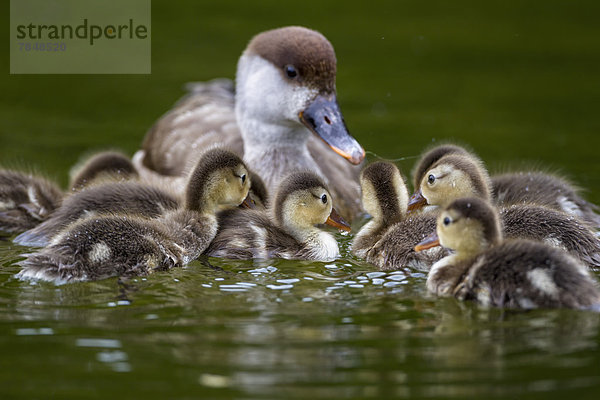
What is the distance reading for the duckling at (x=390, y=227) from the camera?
5.58 meters

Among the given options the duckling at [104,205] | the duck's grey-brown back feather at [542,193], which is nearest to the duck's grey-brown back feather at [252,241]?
the duckling at [104,205]

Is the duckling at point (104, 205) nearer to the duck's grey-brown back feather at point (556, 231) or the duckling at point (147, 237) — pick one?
the duckling at point (147, 237)

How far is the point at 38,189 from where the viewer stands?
22.3 feet

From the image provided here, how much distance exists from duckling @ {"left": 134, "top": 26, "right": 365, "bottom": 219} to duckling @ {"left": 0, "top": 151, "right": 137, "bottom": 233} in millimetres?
490

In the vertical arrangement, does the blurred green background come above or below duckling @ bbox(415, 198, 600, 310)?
above

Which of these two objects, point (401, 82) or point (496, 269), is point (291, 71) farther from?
point (401, 82)

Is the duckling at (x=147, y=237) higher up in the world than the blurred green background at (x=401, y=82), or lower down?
lower down

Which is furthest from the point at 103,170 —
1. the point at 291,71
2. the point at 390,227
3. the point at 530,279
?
the point at 530,279

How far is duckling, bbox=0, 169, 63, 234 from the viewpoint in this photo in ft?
21.8

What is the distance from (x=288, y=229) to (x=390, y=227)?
0.58m

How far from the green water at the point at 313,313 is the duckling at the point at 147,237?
10 centimetres

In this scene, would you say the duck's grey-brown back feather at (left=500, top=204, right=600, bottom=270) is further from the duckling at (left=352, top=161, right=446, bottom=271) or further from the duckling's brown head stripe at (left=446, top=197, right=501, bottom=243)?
the duckling's brown head stripe at (left=446, top=197, right=501, bottom=243)

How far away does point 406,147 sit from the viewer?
8578 mm

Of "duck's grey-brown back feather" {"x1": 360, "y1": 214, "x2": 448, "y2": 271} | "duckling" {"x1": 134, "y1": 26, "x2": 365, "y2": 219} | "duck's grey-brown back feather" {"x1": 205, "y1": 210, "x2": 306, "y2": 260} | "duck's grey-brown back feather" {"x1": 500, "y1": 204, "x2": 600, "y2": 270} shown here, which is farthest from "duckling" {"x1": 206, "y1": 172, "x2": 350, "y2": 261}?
"duck's grey-brown back feather" {"x1": 500, "y1": 204, "x2": 600, "y2": 270}
